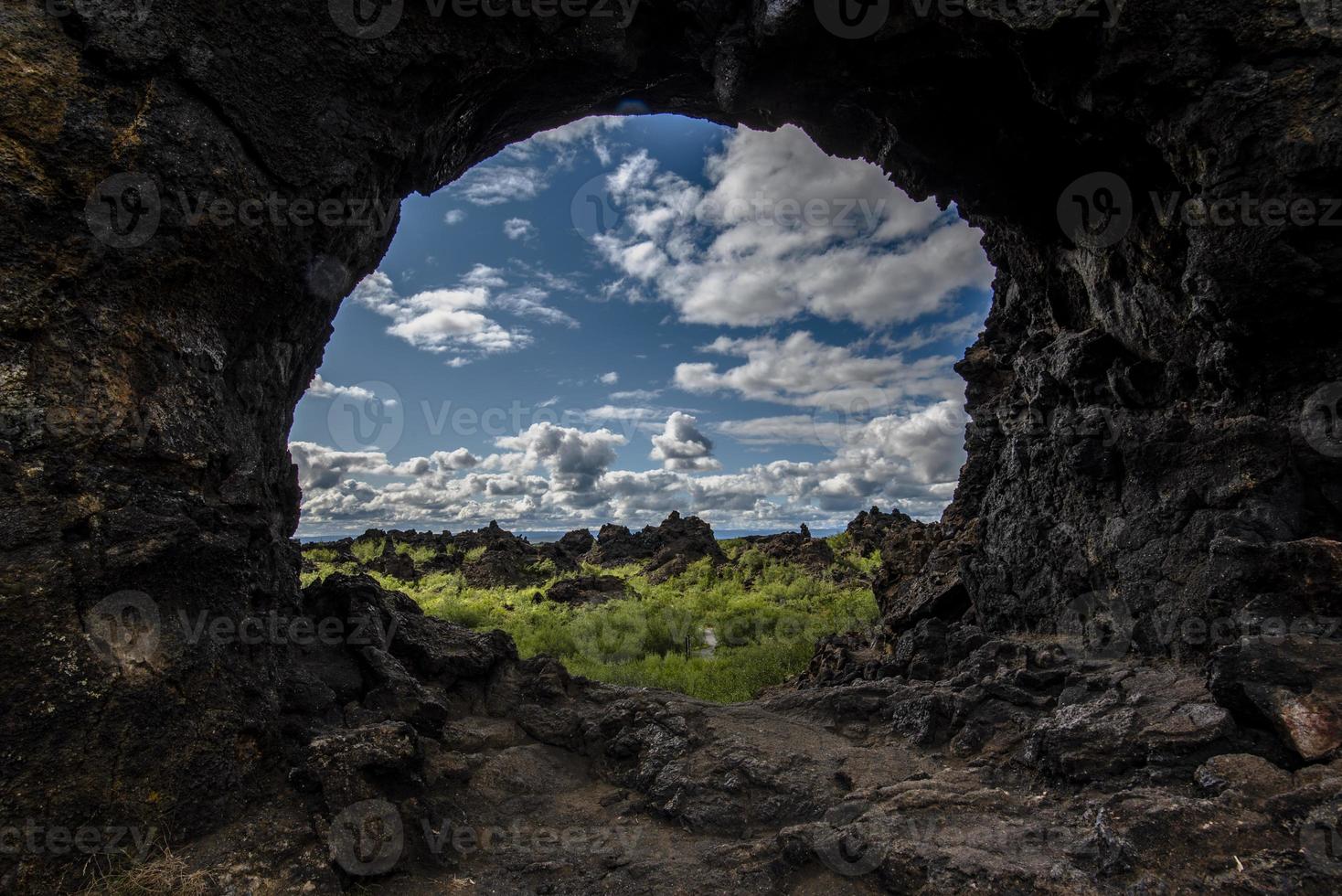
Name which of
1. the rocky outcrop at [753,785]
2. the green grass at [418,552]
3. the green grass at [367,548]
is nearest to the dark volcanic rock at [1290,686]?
the rocky outcrop at [753,785]

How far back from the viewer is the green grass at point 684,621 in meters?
13.2

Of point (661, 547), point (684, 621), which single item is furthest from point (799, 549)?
point (684, 621)

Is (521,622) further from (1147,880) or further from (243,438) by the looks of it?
(1147,880)

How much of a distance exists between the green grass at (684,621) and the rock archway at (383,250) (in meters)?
5.74

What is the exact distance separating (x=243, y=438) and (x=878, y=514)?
3395 cm

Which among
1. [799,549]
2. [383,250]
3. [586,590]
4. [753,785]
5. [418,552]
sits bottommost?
[586,590]

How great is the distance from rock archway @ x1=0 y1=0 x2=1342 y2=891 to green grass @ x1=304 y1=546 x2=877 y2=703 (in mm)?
5737

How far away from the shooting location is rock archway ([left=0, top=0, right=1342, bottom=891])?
4.92 m

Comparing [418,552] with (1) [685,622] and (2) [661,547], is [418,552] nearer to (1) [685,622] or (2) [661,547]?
(2) [661,547]

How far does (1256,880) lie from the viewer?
399 centimetres

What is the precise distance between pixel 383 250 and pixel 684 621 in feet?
44.2

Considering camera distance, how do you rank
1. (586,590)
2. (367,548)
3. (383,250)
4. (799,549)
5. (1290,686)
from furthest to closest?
(367,548)
(799,549)
(586,590)
(383,250)
(1290,686)

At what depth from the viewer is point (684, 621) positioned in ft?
61.3

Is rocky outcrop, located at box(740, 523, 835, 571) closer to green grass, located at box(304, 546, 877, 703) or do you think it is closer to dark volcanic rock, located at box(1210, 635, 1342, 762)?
green grass, located at box(304, 546, 877, 703)
